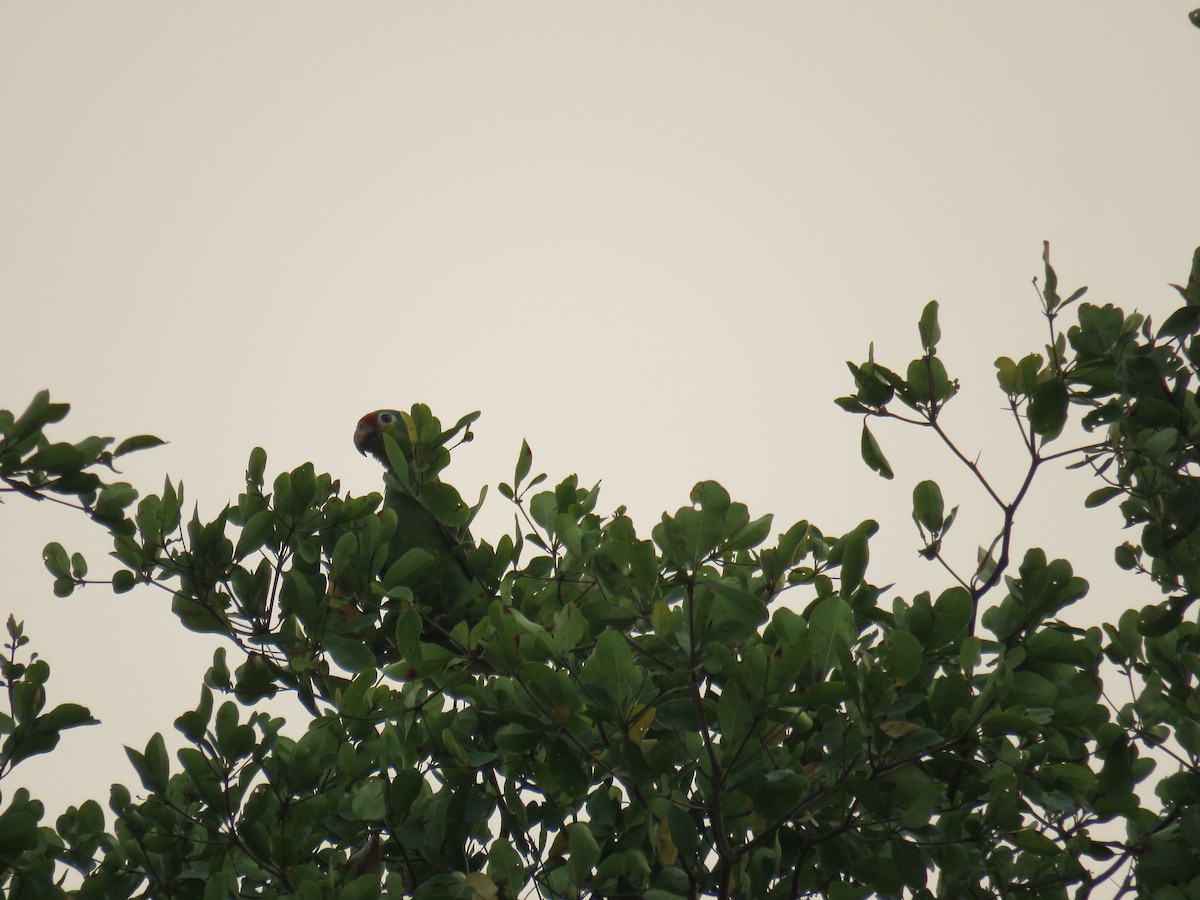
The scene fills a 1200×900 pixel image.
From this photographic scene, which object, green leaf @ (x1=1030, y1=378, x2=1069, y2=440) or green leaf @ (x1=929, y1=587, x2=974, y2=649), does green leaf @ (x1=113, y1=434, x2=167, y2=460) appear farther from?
green leaf @ (x1=1030, y1=378, x2=1069, y2=440)

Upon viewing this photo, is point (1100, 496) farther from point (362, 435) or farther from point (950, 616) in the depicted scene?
point (362, 435)

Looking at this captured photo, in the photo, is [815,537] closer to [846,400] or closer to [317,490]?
[846,400]

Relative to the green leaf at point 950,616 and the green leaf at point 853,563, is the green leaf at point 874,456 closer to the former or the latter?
the green leaf at point 853,563

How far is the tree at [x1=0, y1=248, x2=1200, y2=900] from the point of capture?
2.07 meters

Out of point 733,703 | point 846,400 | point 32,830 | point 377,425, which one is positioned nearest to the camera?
point 733,703

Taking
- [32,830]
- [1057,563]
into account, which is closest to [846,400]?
[1057,563]

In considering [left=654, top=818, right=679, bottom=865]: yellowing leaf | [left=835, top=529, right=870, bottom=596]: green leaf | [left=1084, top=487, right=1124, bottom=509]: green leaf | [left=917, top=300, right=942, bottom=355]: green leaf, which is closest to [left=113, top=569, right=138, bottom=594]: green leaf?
[left=654, top=818, right=679, bottom=865]: yellowing leaf

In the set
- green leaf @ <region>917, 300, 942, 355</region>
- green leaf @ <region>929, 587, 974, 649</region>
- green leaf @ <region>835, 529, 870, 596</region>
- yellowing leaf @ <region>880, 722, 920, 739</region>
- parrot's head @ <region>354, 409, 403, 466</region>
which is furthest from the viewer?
parrot's head @ <region>354, 409, 403, 466</region>

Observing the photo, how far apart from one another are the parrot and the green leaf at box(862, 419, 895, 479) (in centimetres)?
111

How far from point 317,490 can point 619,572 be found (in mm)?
1226

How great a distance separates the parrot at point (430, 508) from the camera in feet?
10.1

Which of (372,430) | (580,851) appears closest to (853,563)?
(580,851)

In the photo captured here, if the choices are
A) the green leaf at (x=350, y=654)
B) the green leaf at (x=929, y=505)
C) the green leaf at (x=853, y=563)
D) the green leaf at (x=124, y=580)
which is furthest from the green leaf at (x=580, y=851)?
the green leaf at (x=124, y=580)

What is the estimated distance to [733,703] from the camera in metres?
Answer: 1.99
